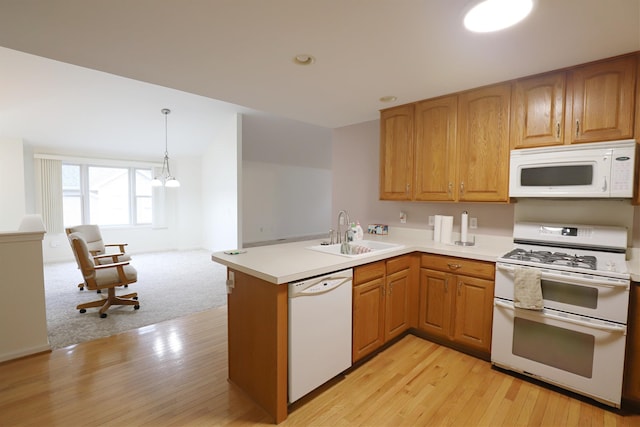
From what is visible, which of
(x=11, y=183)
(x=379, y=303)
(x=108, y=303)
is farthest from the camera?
(x=11, y=183)

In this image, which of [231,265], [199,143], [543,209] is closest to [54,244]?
[199,143]

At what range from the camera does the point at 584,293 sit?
6.24 ft

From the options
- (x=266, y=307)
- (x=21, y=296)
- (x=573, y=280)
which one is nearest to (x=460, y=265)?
(x=573, y=280)

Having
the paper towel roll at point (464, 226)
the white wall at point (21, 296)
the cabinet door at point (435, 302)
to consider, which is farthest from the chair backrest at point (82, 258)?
the paper towel roll at point (464, 226)

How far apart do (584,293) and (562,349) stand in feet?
1.40

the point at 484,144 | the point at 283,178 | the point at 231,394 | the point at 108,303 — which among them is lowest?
the point at 231,394

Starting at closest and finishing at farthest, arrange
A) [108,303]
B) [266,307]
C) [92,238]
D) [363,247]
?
1. [266,307]
2. [363,247]
3. [108,303]
4. [92,238]

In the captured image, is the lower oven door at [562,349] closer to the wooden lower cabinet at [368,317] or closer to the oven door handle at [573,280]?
the oven door handle at [573,280]

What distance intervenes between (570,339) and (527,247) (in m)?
0.79

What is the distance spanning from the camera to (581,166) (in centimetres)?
207

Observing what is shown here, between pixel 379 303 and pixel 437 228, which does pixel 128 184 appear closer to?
pixel 379 303

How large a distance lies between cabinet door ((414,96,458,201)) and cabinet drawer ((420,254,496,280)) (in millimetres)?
591

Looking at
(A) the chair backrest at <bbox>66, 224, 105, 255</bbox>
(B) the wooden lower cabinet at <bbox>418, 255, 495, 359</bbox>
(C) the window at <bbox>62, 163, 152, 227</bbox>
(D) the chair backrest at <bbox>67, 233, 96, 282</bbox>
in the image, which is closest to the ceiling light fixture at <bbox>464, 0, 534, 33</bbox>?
(B) the wooden lower cabinet at <bbox>418, 255, 495, 359</bbox>

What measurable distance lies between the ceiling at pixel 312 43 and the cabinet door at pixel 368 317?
5.56 feet
